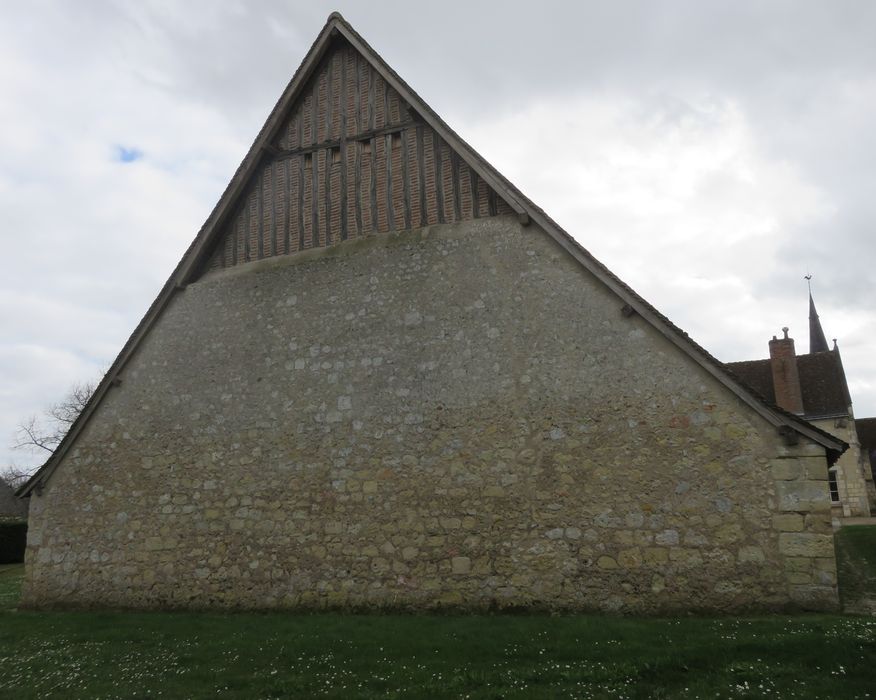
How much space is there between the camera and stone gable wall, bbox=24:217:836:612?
7504 millimetres

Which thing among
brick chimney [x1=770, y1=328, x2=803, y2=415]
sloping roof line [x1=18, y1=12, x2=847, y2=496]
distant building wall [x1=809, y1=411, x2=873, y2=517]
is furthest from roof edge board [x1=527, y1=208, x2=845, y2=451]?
distant building wall [x1=809, y1=411, x2=873, y2=517]

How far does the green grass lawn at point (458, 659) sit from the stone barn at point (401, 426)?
0.73 meters

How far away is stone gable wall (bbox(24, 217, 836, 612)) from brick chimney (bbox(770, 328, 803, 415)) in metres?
23.9

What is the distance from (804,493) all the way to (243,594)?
7.54 meters

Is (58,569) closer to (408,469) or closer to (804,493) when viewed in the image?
(408,469)

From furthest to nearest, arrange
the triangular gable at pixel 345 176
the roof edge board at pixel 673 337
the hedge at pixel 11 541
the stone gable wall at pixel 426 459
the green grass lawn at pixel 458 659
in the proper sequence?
the hedge at pixel 11 541 → the triangular gable at pixel 345 176 → the stone gable wall at pixel 426 459 → the roof edge board at pixel 673 337 → the green grass lawn at pixel 458 659

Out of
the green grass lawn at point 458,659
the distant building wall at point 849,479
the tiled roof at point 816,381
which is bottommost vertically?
the green grass lawn at point 458,659

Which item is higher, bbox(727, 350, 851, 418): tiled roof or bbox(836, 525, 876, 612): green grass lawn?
bbox(727, 350, 851, 418): tiled roof

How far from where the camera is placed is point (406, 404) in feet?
30.2

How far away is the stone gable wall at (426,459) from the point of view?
24.6 feet

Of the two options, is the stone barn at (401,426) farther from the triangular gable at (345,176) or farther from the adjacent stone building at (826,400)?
the adjacent stone building at (826,400)

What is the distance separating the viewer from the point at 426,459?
29.2 feet

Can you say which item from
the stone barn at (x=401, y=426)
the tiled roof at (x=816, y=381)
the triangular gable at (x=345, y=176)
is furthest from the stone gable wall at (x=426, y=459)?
the tiled roof at (x=816, y=381)

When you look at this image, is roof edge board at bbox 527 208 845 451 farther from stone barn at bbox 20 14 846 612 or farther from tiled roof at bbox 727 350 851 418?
tiled roof at bbox 727 350 851 418
